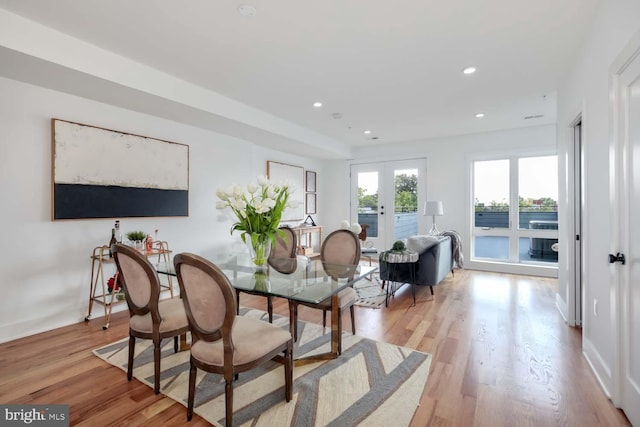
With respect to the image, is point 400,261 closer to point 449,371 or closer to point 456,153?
point 449,371

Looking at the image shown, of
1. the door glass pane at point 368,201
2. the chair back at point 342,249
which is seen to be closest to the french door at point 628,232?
the chair back at point 342,249

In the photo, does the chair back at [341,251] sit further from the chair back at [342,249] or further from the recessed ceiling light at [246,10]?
the recessed ceiling light at [246,10]

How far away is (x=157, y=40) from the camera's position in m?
2.53

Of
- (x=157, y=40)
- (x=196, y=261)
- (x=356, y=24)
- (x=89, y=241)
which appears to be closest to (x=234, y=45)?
(x=157, y=40)

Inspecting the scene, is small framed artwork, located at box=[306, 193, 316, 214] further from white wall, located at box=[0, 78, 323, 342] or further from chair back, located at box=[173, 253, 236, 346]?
chair back, located at box=[173, 253, 236, 346]

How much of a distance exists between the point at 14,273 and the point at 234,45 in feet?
Result: 9.22

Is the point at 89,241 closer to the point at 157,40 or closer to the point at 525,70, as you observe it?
the point at 157,40

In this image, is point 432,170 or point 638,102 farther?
point 432,170

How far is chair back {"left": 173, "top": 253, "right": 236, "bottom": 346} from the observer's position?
1525 millimetres

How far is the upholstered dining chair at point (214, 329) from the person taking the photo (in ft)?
5.06

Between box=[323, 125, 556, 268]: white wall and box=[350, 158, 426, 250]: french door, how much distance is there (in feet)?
0.69

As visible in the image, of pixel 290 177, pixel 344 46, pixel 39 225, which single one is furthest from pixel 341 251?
pixel 290 177

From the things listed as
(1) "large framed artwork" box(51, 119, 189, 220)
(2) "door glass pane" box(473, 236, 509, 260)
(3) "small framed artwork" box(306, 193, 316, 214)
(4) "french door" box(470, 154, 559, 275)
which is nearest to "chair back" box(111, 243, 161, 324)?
(1) "large framed artwork" box(51, 119, 189, 220)

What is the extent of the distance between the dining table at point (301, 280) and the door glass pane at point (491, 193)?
13.5ft
